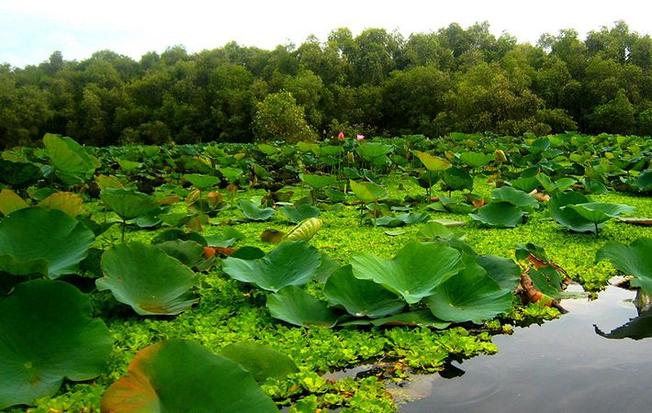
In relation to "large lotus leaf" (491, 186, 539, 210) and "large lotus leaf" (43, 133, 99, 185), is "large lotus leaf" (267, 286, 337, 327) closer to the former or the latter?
"large lotus leaf" (43, 133, 99, 185)

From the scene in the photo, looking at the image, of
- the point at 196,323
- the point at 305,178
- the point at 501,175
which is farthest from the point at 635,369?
the point at 501,175

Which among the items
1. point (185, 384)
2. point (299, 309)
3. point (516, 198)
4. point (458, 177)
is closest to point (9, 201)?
point (299, 309)

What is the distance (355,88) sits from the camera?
33000 millimetres

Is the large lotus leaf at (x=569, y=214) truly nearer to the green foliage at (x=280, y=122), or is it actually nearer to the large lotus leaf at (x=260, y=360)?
the large lotus leaf at (x=260, y=360)

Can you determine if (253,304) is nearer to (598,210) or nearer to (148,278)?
(148,278)

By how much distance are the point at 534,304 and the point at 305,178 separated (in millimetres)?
A: 1995

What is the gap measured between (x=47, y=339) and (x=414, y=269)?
91cm

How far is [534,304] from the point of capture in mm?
1655

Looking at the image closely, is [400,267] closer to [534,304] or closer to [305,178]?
[534,304]

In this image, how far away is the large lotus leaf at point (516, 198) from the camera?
9.73ft

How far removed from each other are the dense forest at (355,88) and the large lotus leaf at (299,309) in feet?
54.5

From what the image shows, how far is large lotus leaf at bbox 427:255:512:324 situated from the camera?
146 cm

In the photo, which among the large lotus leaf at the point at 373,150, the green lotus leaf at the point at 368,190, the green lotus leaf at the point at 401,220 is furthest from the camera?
the large lotus leaf at the point at 373,150

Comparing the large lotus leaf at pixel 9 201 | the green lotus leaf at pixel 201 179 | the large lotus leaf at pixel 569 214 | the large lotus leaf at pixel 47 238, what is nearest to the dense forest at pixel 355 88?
the green lotus leaf at pixel 201 179
